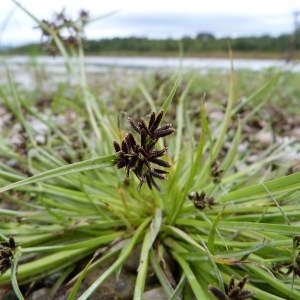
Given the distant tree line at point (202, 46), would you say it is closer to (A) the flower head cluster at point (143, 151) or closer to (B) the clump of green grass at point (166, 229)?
(B) the clump of green grass at point (166, 229)

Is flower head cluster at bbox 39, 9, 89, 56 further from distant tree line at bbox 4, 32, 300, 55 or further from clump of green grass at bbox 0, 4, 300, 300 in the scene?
distant tree line at bbox 4, 32, 300, 55

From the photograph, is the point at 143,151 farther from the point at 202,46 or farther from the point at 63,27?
the point at 202,46

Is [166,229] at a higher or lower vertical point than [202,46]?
higher

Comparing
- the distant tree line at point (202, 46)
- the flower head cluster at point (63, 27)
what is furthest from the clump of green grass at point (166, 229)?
the distant tree line at point (202, 46)

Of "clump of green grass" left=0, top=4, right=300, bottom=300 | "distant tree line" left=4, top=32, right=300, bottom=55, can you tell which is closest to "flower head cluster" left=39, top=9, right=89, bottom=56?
"clump of green grass" left=0, top=4, right=300, bottom=300

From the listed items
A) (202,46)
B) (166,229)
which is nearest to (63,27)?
(166,229)

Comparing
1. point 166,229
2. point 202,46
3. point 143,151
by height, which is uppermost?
point 143,151

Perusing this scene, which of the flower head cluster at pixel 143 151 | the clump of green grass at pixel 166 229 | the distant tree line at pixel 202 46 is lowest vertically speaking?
the distant tree line at pixel 202 46

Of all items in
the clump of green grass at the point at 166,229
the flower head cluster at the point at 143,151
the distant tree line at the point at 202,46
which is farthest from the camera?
the distant tree line at the point at 202,46

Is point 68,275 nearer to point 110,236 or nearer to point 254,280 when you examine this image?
point 110,236
